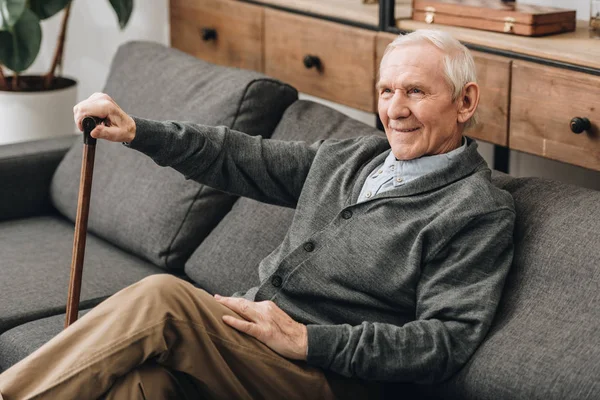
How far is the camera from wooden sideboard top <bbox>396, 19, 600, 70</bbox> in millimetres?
2299

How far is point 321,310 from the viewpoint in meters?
2.00

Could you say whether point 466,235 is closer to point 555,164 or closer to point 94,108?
point 94,108

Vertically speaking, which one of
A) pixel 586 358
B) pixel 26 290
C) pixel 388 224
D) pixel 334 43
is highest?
pixel 334 43

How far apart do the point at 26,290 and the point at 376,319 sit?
0.95 metres

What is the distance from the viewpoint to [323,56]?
3.03 meters

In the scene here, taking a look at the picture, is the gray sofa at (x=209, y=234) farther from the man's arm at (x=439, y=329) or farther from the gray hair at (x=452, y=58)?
the gray hair at (x=452, y=58)

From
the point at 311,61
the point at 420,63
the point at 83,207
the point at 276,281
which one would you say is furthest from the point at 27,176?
the point at 420,63

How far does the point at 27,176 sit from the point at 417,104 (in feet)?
4.71

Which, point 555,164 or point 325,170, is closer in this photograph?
point 325,170

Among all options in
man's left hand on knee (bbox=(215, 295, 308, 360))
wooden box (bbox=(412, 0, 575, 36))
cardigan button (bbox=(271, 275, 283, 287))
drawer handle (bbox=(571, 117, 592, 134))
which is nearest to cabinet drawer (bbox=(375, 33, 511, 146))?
wooden box (bbox=(412, 0, 575, 36))

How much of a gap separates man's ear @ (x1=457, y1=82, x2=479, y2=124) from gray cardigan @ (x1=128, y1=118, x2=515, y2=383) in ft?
0.20

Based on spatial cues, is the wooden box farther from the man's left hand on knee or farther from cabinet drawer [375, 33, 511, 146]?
the man's left hand on knee

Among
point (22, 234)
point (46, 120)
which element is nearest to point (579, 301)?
point (22, 234)

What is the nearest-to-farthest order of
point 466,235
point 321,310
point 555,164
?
point 466,235 → point 321,310 → point 555,164
